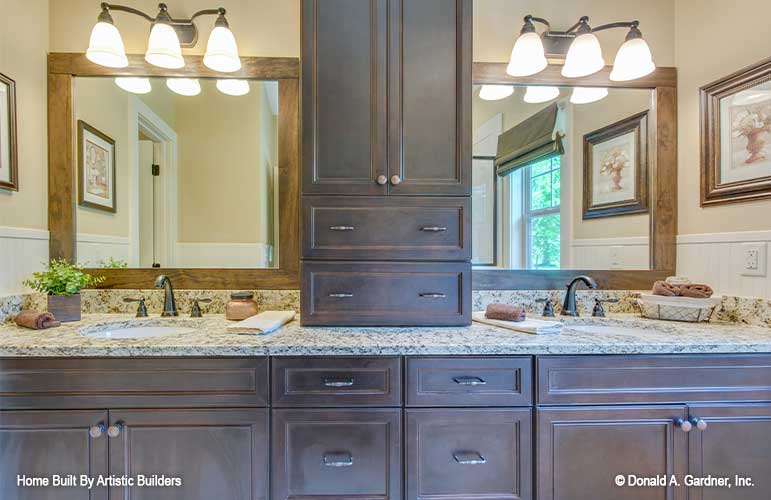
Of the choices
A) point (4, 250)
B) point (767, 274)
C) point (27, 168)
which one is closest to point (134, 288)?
point (4, 250)

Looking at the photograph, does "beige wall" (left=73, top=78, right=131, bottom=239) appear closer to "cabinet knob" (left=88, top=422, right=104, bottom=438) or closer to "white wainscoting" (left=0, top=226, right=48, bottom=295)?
"white wainscoting" (left=0, top=226, right=48, bottom=295)

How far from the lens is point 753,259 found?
1.45m

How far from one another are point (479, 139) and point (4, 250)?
213cm

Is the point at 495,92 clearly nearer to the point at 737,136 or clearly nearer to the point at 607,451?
the point at 737,136

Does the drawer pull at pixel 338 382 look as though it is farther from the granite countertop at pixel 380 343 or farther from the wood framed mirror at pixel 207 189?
the wood framed mirror at pixel 207 189

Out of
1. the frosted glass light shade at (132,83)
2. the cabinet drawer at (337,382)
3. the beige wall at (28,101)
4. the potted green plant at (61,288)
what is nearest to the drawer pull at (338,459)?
the cabinet drawer at (337,382)

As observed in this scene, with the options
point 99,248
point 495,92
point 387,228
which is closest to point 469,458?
point 387,228

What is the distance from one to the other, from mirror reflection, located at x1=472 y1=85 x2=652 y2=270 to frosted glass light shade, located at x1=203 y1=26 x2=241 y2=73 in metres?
1.19

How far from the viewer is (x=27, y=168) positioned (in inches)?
61.6

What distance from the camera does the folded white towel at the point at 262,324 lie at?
4.12 ft

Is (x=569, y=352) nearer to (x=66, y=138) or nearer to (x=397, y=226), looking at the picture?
(x=397, y=226)

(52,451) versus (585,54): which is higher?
(585,54)

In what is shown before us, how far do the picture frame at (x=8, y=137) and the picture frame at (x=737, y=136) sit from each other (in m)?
3.05

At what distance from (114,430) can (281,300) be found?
2.50 ft
